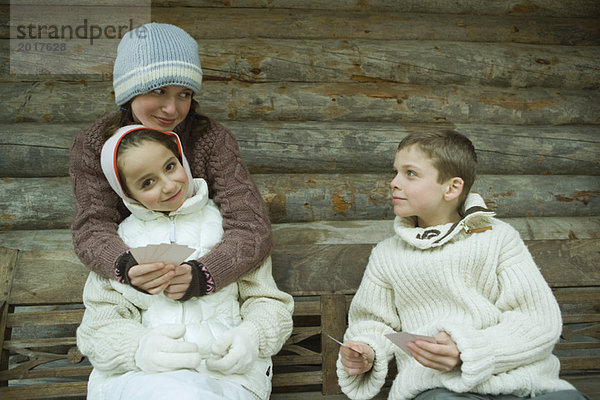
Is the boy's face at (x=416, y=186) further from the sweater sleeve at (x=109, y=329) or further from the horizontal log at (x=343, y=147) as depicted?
the horizontal log at (x=343, y=147)

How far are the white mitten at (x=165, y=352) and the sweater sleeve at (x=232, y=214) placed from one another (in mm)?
301

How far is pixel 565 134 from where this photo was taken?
407 centimetres

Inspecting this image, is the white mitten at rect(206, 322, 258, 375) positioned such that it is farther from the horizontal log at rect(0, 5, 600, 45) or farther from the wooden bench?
the horizontal log at rect(0, 5, 600, 45)

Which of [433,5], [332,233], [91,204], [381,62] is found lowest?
[332,233]

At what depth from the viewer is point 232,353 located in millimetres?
2145

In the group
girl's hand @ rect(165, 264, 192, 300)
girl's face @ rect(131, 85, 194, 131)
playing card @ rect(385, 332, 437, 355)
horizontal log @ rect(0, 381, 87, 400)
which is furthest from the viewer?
horizontal log @ rect(0, 381, 87, 400)

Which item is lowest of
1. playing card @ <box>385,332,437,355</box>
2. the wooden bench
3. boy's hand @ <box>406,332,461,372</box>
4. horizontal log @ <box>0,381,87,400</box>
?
horizontal log @ <box>0,381,87,400</box>

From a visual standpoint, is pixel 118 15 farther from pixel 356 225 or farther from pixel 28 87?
pixel 356 225

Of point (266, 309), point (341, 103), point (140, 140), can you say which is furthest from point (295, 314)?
point (341, 103)

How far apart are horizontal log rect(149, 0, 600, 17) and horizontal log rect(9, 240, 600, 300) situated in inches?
78.1

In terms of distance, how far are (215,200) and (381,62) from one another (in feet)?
6.41

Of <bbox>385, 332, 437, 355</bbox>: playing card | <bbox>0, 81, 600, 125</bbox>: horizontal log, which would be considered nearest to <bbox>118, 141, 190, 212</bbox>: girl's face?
<bbox>385, 332, 437, 355</bbox>: playing card

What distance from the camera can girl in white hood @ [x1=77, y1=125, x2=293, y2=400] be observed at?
211 centimetres

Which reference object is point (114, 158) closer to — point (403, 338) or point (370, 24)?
point (403, 338)
